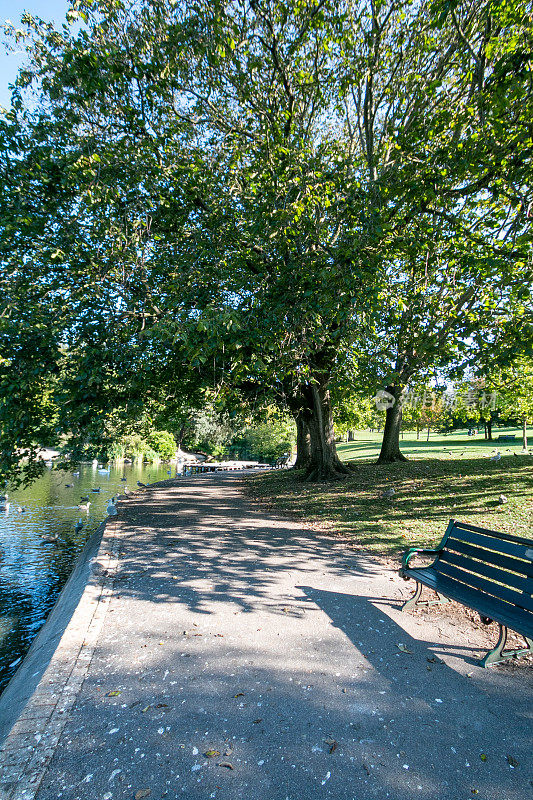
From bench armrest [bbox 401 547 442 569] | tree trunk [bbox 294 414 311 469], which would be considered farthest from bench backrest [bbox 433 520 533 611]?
tree trunk [bbox 294 414 311 469]

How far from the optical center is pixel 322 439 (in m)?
15.4

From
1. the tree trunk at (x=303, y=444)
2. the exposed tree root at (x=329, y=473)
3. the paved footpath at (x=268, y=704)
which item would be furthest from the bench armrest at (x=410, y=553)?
the tree trunk at (x=303, y=444)

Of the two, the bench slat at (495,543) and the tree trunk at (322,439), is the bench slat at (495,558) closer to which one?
the bench slat at (495,543)

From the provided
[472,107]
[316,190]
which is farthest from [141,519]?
[472,107]

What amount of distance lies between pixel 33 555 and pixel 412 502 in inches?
440

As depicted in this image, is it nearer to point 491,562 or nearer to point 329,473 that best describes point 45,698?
point 491,562

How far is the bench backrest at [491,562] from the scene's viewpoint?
12.4ft

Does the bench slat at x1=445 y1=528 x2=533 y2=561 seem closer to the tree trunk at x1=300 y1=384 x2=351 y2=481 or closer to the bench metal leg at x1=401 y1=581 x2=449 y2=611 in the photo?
the bench metal leg at x1=401 y1=581 x2=449 y2=611

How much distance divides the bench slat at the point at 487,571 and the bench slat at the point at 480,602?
0.15 metres

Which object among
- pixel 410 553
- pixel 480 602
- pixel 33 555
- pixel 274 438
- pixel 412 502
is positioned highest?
pixel 274 438

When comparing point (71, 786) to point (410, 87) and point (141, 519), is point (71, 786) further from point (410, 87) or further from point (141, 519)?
point (410, 87)

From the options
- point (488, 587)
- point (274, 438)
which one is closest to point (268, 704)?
point (488, 587)

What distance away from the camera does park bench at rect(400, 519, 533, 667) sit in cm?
369

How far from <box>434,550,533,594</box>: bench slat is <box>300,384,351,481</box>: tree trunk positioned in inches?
386
